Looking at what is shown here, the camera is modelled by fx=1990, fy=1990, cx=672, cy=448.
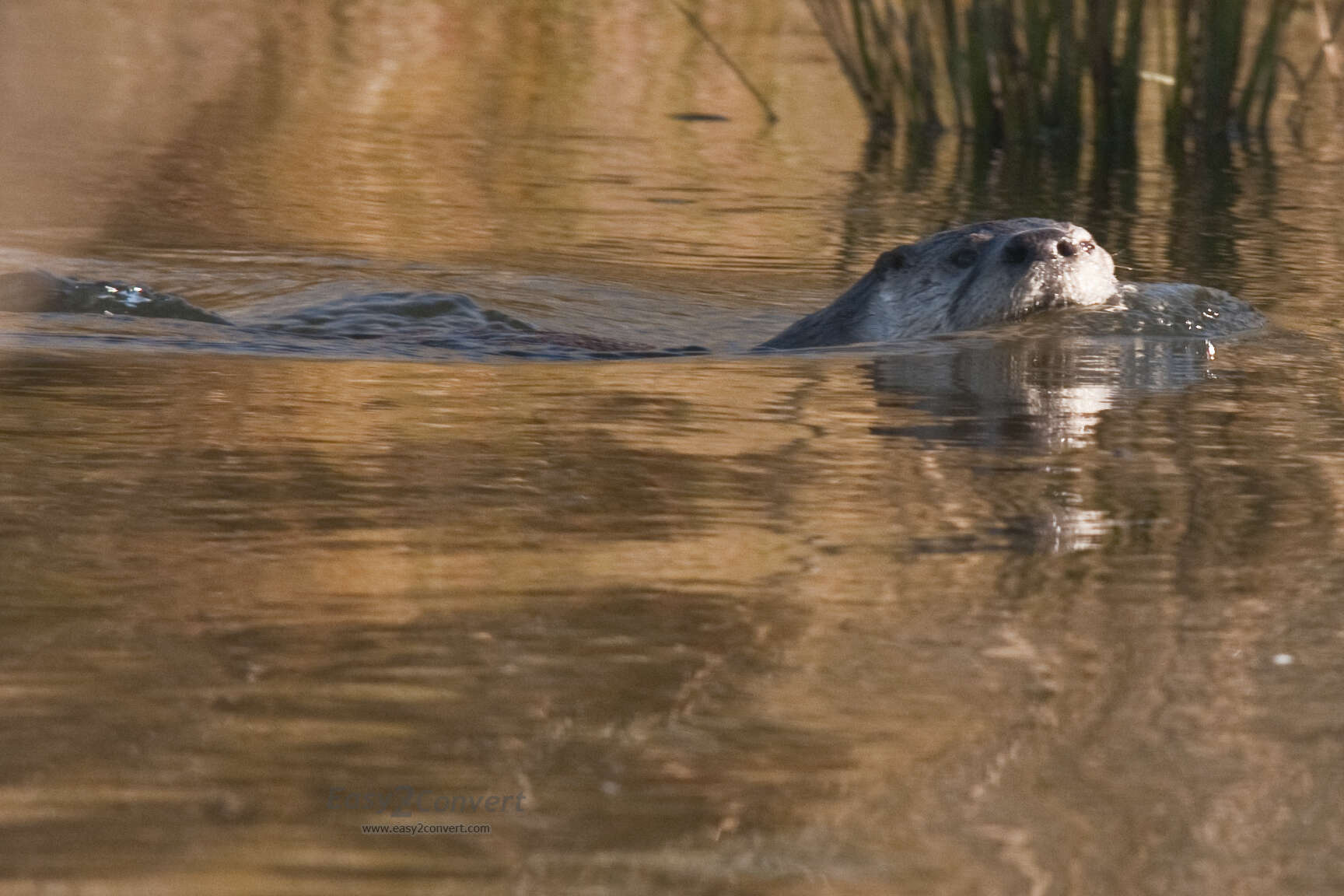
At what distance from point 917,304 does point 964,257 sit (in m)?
0.16

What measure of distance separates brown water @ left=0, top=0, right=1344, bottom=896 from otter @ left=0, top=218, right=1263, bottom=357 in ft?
0.52

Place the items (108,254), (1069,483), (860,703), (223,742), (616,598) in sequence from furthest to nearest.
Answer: (108,254)
(1069,483)
(616,598)
(860,703)
(223,742)

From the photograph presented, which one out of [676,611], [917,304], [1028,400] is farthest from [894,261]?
[676,611]

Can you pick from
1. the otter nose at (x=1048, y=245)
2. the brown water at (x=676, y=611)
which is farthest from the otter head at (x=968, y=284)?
the brown water at (x=676, y=611)

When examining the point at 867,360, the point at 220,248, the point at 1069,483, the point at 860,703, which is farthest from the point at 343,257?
the point at 860,703

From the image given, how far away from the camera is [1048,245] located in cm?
437

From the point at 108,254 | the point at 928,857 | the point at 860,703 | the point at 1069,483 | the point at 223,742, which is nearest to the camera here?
the point at 928,857

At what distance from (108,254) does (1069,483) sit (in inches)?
153

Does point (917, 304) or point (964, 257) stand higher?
point (964, 257)

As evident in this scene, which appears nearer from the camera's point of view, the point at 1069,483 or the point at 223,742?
the point at 223,742

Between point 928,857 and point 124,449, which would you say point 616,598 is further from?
point 124,449

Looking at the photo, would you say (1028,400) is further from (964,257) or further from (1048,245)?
(964,257)

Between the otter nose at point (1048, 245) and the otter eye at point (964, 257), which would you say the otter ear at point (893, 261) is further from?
the otter nose at point (1048, 245)

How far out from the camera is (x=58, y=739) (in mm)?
1688
